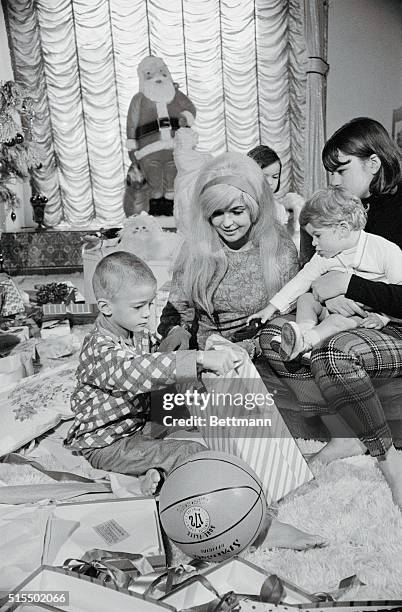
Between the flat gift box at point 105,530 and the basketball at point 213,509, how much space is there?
0.07 meters

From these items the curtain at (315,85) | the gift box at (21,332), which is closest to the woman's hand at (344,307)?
the curtain at (315,85)

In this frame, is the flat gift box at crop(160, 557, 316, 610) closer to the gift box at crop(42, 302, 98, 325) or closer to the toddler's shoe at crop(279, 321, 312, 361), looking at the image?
the toddler's shoe at crop(279, 321, 312, 361)

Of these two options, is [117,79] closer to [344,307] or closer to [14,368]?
[14,368]

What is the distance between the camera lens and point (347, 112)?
1385 mm

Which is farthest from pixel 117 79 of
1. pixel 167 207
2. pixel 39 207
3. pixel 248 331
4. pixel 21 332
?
pixel 248 331

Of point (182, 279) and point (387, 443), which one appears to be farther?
point (182, 279)

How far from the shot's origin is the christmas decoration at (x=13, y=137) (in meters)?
2.98

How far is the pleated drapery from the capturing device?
14.2 ft

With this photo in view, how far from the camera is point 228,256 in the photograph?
57.2 inches

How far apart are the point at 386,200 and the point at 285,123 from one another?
3.45m

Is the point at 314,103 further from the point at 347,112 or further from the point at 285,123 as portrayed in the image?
the point at 285,123

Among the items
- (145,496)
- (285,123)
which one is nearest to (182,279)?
(145,496)

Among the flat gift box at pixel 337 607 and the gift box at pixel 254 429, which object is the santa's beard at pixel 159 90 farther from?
the flat gift box at pixel 337 607

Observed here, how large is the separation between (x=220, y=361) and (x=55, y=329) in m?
1.28
